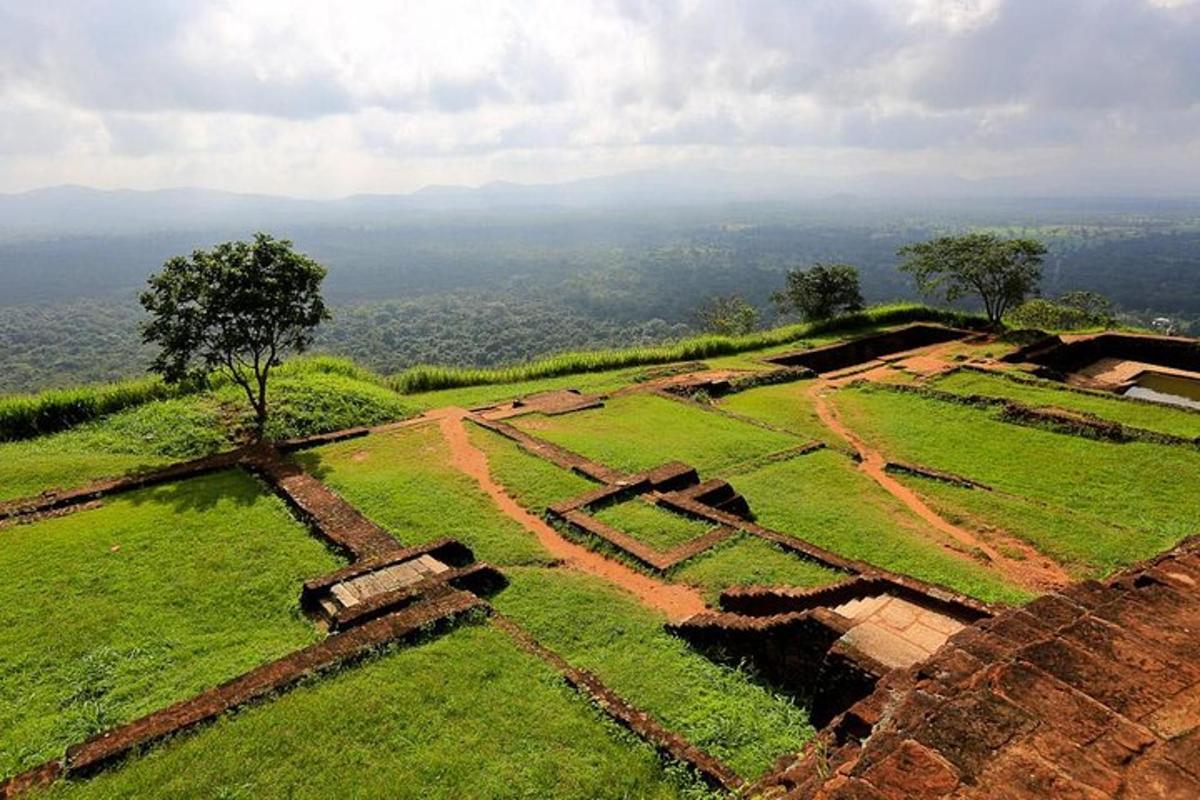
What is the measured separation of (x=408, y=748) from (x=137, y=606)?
4.71 meters

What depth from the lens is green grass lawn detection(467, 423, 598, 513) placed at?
486 inches

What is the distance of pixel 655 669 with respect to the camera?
7.54m

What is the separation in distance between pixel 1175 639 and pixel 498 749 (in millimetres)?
4985

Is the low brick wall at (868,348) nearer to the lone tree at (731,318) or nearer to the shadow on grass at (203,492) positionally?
the lone tree at (731,318)

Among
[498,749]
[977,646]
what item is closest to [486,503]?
[498,749]

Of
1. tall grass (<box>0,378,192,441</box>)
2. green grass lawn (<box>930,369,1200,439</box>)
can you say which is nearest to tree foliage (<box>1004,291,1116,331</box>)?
green grass lawn (<box>930,369,1200,439</box>)

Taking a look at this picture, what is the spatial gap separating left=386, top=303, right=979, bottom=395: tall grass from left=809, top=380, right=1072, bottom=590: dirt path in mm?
10838

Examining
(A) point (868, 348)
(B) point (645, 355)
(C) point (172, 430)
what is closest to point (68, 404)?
(C) point (172, 430)

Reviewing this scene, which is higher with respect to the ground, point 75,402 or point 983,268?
point 983,268

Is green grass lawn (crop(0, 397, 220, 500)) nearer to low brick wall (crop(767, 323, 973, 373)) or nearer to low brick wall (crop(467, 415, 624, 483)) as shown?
low brick wall (crop(467, 415, 624, 483))

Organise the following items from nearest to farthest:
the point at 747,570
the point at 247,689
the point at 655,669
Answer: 1. the point at 247,689
2. the point at 655,669
3. the point at 747,570

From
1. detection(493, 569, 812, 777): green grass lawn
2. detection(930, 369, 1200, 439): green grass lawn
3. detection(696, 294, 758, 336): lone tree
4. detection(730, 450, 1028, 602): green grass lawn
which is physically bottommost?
detection(696, 294, 758, 336): lone tree

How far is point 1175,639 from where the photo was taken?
3492 mm

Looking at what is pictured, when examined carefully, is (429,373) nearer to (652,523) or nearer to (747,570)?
(652,523)
